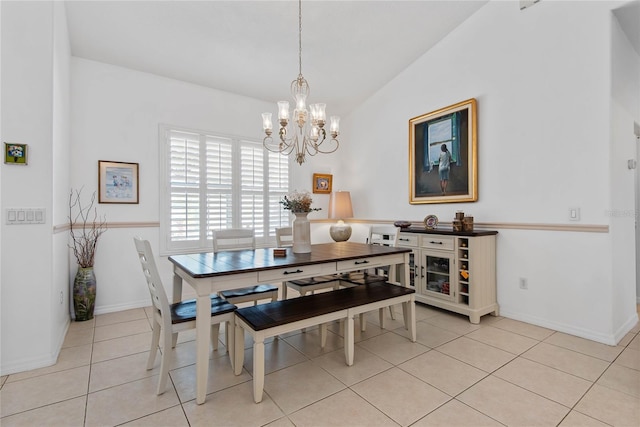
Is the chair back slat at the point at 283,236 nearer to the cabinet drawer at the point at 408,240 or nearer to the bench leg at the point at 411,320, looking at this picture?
the cabinet drawer at the point at 408,240

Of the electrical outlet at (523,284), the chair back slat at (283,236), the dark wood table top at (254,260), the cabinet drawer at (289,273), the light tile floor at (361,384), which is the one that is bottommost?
the light tile floor at (361,384)

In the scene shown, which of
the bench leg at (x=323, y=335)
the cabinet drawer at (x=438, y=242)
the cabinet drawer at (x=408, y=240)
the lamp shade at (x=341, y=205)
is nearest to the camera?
the bench leg at (x=323, y=335)

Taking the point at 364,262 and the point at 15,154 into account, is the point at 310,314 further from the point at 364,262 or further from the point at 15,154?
the point at 15,154

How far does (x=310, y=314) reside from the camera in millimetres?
2023

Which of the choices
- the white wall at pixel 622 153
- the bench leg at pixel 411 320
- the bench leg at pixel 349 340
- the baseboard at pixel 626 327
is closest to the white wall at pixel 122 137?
the bench leg at pixel 349 340

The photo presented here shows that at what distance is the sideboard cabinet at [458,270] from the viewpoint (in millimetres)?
3033

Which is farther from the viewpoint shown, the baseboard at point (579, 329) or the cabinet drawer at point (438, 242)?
the cabinet drawer at point (438, 242)

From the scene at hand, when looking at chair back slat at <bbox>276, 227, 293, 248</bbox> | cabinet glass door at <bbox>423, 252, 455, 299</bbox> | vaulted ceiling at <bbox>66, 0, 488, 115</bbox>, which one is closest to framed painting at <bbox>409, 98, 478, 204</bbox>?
cabinet glass door at <bbox>423, 252, 455, 299</bbox>

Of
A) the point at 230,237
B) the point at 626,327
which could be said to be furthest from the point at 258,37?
the point at 626,327

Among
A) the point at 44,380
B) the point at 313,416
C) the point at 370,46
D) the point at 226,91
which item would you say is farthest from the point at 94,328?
the point at 370,46

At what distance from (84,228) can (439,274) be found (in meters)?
3.92

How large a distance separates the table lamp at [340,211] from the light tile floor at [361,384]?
235 cm

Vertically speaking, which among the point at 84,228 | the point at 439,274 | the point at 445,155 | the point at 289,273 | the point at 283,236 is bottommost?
the point at 439,274

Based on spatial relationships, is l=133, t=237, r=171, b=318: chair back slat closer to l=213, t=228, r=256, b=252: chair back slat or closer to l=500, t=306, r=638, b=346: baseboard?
l=213, t=228, r=256, b=252: chair back slat
